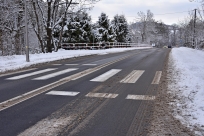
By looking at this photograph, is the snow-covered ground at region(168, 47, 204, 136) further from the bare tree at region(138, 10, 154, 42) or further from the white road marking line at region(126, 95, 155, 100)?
the bare tree at region(138, 10, 154, 42)

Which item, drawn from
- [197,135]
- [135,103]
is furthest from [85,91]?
[197,135]

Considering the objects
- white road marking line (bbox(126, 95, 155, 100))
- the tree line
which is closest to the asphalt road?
white road marking line (bbox(126, 95, 155, 100))

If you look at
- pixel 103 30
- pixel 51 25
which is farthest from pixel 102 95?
pixel 103 30

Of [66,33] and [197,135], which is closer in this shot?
[197,135]

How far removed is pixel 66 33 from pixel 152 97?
35114mm

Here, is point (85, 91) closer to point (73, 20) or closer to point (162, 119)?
point (162, 119)

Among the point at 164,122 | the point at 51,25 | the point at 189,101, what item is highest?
the point at 51,25

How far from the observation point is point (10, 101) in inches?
229

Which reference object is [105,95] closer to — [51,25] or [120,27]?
[51,25]

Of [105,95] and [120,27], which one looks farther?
[120,27]

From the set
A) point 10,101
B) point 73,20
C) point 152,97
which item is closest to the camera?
point 10,101

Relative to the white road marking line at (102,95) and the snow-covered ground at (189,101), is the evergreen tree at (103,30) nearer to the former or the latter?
the snow-covered ground at (189,101)

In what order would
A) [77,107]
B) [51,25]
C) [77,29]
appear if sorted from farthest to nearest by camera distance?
[77,29] < [51,25] < [77,107]

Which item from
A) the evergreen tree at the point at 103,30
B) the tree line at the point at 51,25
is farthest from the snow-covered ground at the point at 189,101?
the evergreen tree at the point at 103,30
